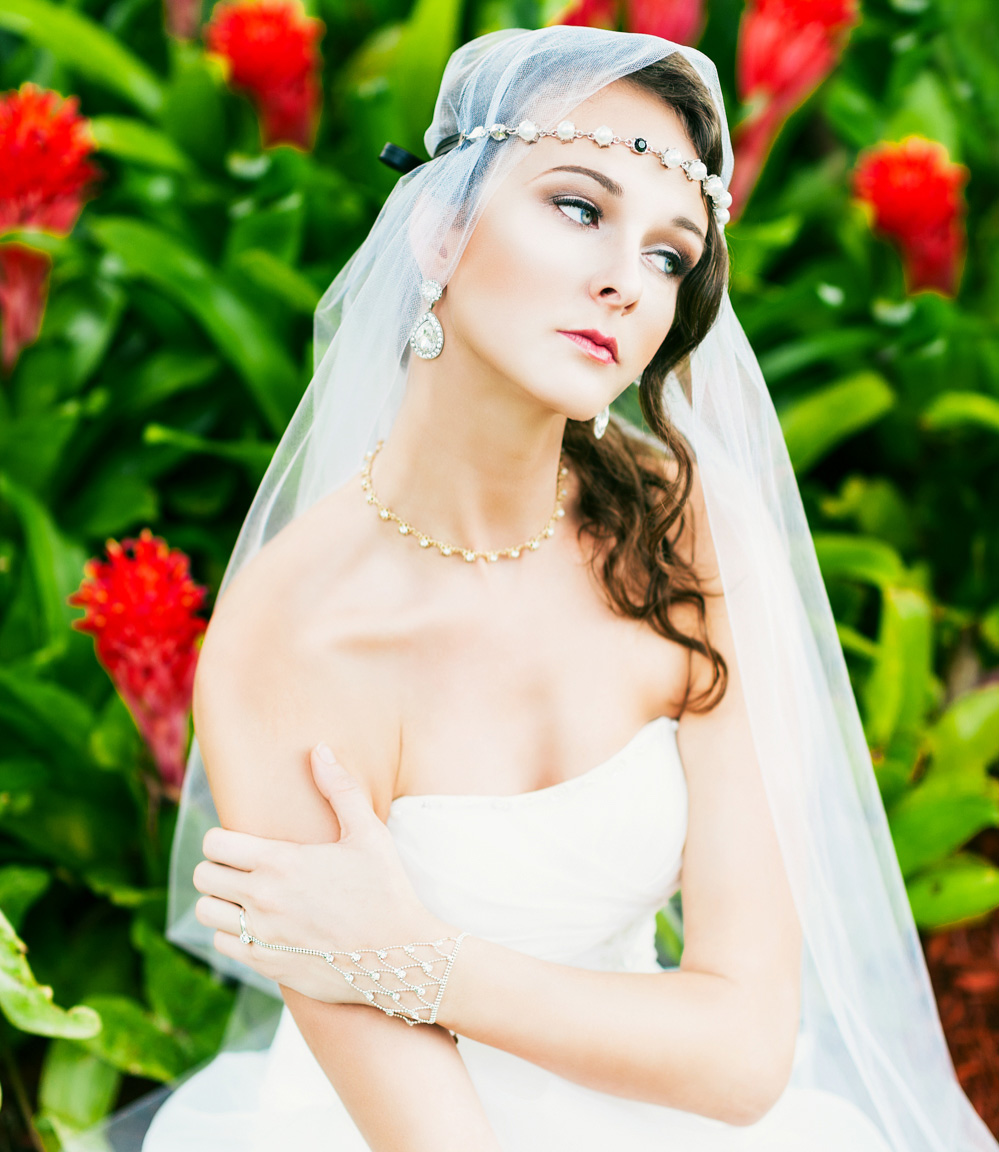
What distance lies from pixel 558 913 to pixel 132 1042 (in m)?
0.91

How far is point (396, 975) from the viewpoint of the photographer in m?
1.23

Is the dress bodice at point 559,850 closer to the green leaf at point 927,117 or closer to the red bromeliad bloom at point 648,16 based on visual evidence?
the red bromeliad bloom at point 648,16

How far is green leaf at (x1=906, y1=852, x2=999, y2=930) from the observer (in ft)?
7.06

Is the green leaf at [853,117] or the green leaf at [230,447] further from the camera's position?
the green leaf at [853,117]

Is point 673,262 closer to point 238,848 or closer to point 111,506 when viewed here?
point 238,848

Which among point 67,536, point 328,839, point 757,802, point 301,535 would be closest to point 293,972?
point 328,839

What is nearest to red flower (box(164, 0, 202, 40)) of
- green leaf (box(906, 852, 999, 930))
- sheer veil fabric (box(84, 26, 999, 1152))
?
sheer veil fabric (box(84, 26, 999, 1152))

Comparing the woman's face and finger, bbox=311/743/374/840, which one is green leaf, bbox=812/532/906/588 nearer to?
the woman's face

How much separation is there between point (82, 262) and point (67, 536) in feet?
2.15

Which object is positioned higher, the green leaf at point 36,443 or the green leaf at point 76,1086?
the green leaf at point 36,443

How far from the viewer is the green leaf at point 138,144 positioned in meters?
2.54

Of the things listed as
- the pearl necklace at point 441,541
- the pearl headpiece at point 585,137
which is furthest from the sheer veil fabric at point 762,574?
the pearl necklace at point 441,541

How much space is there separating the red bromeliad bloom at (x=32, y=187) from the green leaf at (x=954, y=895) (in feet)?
7.76

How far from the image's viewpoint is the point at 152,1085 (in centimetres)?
211
